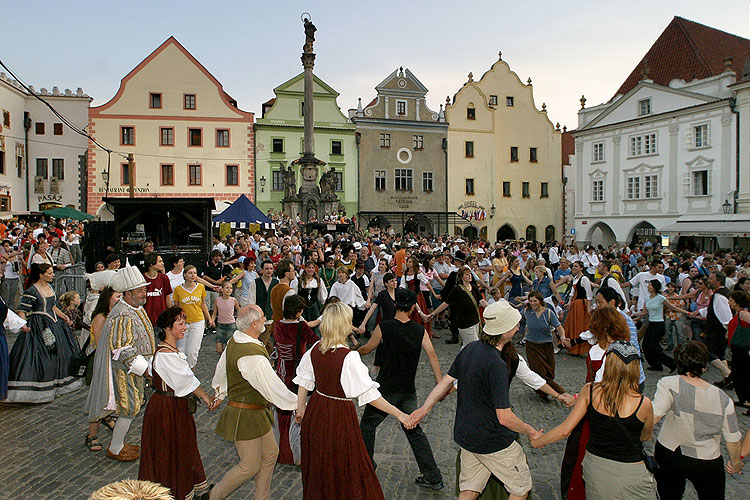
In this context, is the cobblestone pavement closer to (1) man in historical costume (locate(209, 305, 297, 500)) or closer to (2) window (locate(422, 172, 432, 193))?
(1) man in historical costume (locate(209, 305, 297, 500))

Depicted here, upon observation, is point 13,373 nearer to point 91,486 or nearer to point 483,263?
point 91,486

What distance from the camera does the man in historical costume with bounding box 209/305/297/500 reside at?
437 cm

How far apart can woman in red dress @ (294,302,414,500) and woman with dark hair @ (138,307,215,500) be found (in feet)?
3.17

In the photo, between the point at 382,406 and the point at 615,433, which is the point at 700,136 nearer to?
the point at 615,433

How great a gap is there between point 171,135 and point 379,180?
49.5 feet

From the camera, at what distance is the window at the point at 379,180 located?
137ft

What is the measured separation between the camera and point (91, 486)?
516 centimetres

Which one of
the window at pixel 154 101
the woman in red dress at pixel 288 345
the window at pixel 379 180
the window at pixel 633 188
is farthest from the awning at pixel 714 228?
the window at pixel 154 101

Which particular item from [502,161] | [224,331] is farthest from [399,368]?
[502,161]

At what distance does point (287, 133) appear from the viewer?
39469mm

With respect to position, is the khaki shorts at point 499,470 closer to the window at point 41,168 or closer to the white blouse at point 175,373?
the white blouse at point 175,373

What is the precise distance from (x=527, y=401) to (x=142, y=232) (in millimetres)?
13902

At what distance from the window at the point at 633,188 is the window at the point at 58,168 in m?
41.5

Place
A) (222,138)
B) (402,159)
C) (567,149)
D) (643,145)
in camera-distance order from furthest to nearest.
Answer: (567,149) < (402,159) < (222,138) < (643,145)
